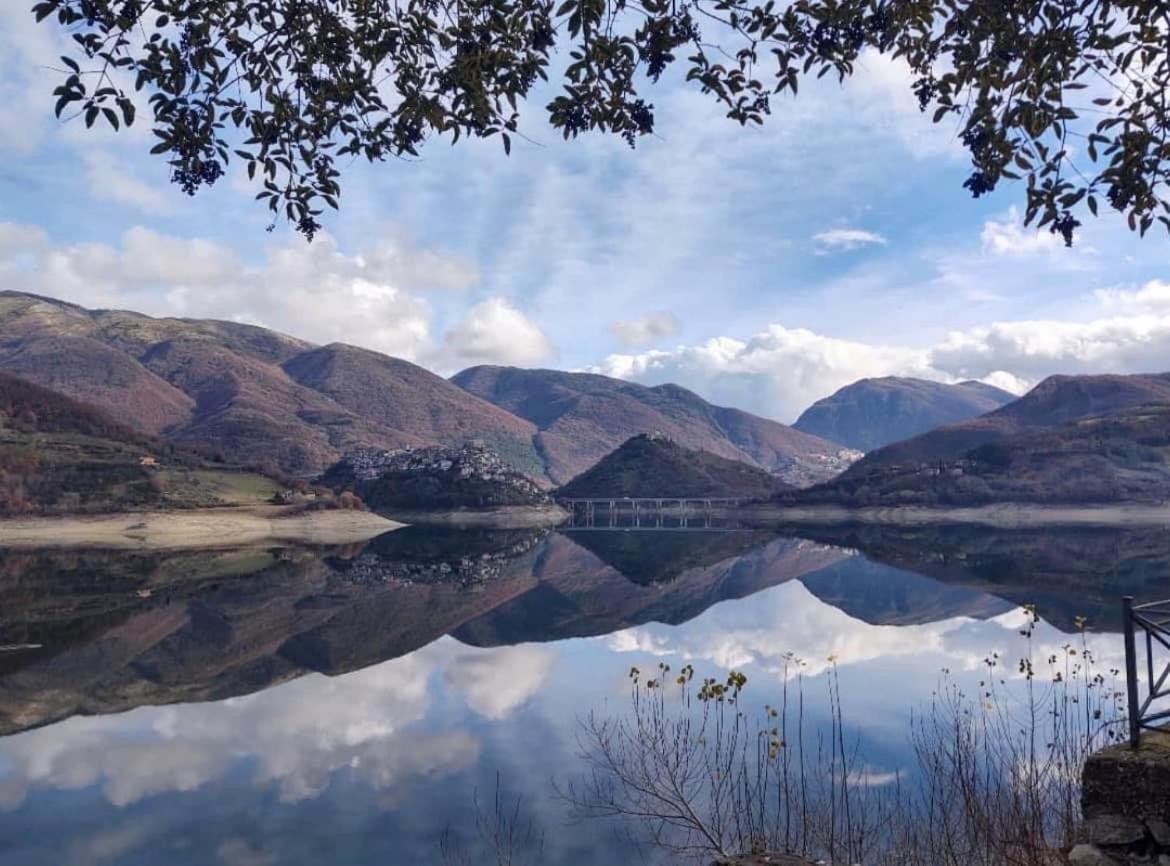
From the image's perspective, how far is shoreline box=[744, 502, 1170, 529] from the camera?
6137 inches

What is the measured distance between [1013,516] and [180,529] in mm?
158530

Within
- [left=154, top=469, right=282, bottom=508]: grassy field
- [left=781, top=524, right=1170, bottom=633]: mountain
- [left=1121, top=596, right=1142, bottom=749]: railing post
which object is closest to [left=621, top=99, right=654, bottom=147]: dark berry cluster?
[left=1121, top=596, right=1142, bottom=749]: railing post

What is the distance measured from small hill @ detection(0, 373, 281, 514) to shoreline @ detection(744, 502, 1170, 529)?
409ft

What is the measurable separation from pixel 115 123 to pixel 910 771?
64.7 ft

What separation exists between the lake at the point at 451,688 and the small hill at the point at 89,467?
58600 mm

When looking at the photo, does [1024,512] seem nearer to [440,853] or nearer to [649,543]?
[649,543]

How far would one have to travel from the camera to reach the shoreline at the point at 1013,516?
15588 cm

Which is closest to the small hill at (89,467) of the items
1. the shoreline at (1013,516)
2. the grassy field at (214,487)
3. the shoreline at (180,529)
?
the grassy field at (214,487)

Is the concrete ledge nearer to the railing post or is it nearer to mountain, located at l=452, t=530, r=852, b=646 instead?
the railing post

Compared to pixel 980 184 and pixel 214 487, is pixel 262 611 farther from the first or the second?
pixel 214 487

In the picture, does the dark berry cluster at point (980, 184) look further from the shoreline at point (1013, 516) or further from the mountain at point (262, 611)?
the shoreline at point (1013, 516)

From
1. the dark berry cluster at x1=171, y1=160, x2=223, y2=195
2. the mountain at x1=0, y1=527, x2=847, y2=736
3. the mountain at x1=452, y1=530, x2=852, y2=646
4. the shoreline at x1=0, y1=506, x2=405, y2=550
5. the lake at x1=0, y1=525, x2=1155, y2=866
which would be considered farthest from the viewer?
the shoreline at x1=0, y1=506, x2=405, y2=550

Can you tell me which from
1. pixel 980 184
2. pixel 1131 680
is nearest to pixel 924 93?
pixel 980 184

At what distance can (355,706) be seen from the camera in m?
27.9
